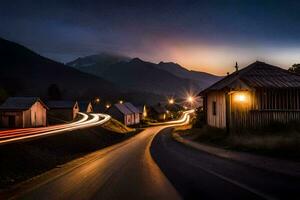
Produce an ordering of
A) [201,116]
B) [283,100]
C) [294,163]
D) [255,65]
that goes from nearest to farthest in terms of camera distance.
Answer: [294,163] < [283,100] < [255,65] < [201,116]

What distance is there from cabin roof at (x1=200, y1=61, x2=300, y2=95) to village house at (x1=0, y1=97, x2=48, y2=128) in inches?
1355

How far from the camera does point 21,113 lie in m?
52.9

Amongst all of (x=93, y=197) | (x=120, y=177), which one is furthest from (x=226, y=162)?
(x=93, y=197)

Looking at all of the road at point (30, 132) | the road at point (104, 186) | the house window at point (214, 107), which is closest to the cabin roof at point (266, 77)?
the house window at point (214, 107)

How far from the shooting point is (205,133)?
27.4 metres

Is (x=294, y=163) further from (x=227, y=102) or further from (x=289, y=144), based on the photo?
(x=227, y=102)

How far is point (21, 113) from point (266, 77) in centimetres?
3961

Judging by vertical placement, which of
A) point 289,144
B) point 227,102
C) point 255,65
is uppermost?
point 255,65

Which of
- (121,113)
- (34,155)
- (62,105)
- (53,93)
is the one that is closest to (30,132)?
(34,155)

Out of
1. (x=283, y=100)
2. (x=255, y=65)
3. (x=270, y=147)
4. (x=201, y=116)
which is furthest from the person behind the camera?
(x=201, y=116)

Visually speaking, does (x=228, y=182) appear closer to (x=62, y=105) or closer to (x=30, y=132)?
(x=30, y=132)

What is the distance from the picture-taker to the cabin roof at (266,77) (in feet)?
86.6

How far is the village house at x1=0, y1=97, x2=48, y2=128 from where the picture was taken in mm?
52906

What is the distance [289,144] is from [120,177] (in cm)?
817
